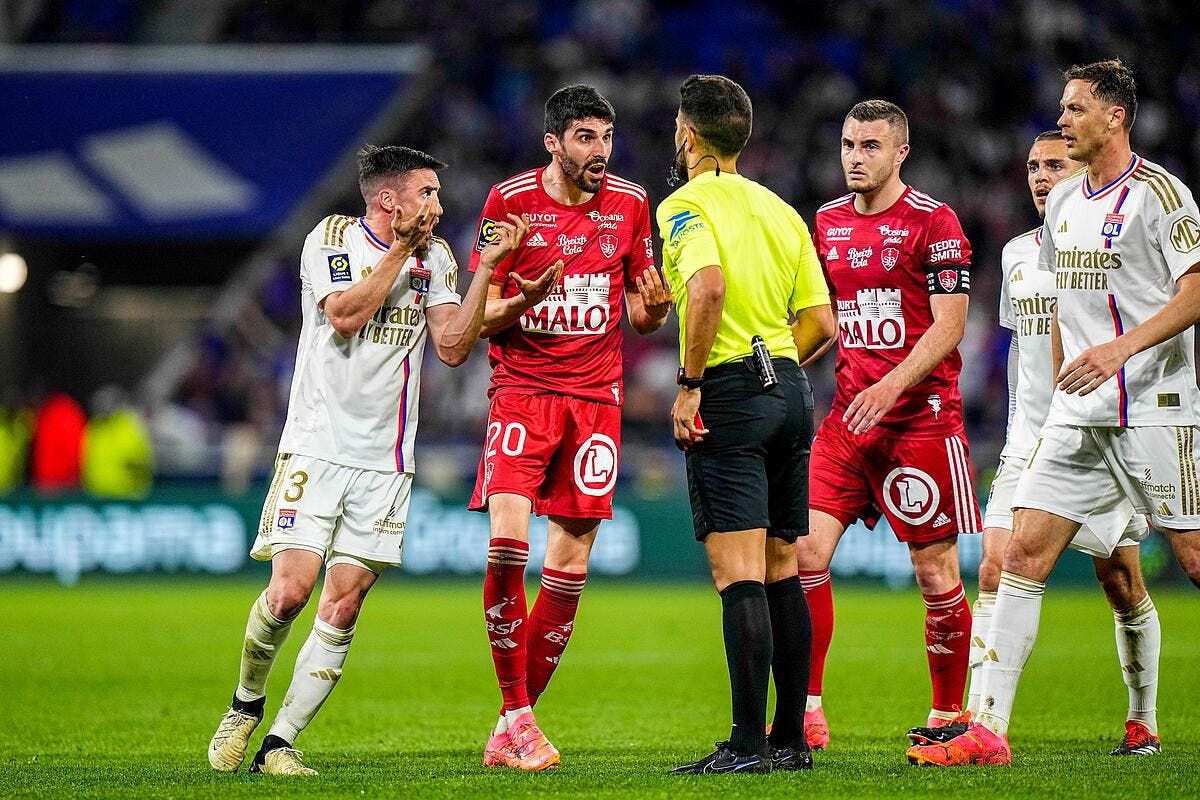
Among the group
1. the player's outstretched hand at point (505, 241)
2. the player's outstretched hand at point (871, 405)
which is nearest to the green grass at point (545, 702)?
the player's outstretched hand at point (871, 405)

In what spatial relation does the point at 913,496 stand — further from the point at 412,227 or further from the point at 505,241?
the point at 412,227

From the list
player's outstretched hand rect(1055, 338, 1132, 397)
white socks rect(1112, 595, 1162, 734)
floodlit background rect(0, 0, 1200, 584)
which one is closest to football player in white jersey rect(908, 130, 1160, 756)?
white socks rect(1112, 595, 1162, 734)

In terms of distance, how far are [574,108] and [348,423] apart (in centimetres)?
173

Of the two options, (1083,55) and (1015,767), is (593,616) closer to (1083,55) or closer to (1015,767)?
(1015,767)

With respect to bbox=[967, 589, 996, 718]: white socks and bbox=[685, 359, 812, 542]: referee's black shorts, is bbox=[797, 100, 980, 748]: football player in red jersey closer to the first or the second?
bbox=[967, 589, 996, 718]: white socks

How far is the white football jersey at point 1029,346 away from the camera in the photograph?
763cm

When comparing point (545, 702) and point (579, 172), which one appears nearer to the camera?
point (579, 172)

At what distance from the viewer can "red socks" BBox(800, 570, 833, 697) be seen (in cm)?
745

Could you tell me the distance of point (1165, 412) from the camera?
6.38 m

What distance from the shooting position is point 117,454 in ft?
65.2

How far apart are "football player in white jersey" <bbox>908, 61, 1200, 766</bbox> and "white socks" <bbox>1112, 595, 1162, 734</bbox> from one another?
0.88m

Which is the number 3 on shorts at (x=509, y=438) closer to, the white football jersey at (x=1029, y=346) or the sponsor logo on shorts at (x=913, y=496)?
the sponsor logo on shorts at (x=913, y=496)

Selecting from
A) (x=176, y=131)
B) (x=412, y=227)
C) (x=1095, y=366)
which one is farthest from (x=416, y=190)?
(x=176, y=131)

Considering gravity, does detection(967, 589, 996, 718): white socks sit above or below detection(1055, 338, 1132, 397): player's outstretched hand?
below
